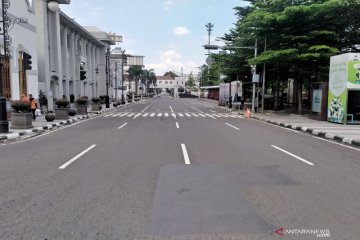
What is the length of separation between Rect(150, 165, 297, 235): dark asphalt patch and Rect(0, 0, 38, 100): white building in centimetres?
1847

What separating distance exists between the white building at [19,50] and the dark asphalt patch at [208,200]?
1847 cm

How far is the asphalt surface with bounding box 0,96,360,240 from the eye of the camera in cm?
463

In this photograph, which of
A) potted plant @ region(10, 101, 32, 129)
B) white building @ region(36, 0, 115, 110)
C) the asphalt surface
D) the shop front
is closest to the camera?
the asphalt surface

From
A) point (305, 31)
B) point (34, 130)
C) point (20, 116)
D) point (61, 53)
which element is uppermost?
point (305, 31)

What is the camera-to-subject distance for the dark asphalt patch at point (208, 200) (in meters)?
4.68

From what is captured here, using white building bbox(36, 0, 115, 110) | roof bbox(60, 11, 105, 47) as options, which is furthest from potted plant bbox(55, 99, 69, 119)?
roof bbox(60, 11, 105, 47)

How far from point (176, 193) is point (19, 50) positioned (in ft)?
74.7

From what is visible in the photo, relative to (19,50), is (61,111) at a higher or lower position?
lower

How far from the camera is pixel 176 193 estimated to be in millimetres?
6219

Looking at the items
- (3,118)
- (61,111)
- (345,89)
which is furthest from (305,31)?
(3,118)

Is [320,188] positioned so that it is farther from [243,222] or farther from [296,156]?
[296,156]

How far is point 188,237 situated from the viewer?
14.3 feet

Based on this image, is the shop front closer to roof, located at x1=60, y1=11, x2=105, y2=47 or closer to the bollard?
the bollard

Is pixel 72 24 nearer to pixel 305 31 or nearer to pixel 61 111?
pixel 61 111
